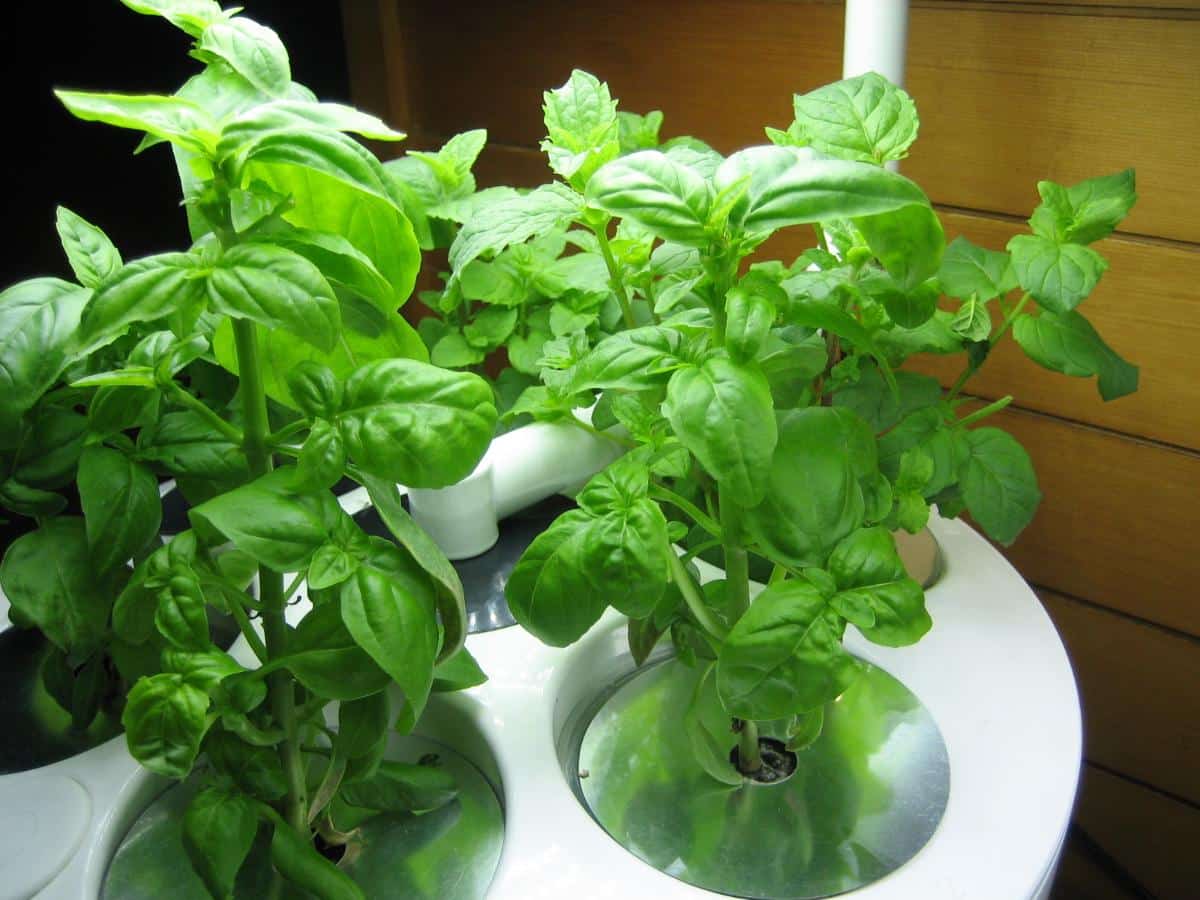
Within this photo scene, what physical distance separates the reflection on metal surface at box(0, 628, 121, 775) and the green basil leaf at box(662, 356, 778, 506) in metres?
0.45

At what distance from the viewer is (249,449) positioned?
0.59 m

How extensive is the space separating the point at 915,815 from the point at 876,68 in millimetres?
533

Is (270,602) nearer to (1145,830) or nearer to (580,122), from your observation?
(580,122)

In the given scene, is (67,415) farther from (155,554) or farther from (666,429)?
(666,429)

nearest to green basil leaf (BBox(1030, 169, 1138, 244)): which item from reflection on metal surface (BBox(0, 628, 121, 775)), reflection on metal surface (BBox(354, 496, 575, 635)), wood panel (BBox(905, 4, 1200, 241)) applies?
wood panel (BBox(905, 4, 1200, 241))

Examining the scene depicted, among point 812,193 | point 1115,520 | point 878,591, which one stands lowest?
point 1115,520

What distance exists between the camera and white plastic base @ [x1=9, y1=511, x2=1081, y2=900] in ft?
2.06

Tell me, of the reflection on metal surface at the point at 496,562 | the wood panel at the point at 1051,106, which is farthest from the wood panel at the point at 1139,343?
the reflection on metal surface at the point at 496,562

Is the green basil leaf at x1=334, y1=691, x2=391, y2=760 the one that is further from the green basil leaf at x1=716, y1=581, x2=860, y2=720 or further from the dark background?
the dark background

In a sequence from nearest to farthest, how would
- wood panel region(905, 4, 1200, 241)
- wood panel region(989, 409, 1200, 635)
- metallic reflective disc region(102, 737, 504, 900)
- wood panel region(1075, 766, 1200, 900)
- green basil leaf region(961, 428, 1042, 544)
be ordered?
metallic reflective disc region(102, 737, 504, 900)
green basil leaf region(961, 428, 1042, 544)
wood panel region(905, 4, 1200, 241)
wood panel region(989, 409, 1200, 635)
wood panel region(1075, 766, 1200, 900)

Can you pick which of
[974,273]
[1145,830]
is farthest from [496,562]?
[1145,830]

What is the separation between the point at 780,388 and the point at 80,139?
676 mm

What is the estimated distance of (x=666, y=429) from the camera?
0.68 metres

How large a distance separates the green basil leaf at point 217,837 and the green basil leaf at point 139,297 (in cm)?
25
